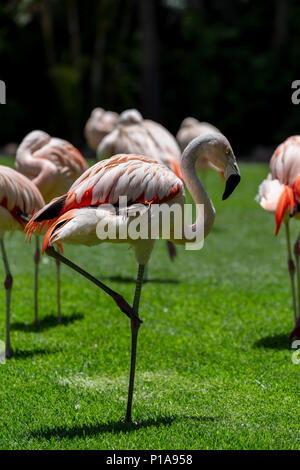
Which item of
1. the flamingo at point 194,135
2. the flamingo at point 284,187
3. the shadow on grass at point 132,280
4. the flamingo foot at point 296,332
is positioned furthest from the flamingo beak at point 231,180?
the flamingo at point 194,135

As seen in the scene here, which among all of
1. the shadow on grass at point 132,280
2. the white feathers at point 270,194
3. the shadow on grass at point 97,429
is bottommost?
the shadow on grass at point 132,280

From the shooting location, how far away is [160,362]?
4.87 meters

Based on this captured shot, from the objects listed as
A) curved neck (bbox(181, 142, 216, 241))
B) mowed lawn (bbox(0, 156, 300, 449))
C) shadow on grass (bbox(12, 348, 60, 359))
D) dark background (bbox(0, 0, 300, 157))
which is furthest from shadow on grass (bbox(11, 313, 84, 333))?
dark background (bbox(0, 0, 300, 157))

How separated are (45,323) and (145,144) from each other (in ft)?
6.86

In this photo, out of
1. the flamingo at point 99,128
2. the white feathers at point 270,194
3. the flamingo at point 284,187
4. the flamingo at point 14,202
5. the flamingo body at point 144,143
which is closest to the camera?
the flamingo at point 14,202

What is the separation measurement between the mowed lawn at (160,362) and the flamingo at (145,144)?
955mm

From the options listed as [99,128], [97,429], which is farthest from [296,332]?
[99,128]

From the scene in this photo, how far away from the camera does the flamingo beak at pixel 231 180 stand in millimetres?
3711

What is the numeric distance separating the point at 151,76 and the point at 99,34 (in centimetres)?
208

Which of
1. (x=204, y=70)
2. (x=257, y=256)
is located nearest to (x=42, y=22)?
(x=204, y=70)

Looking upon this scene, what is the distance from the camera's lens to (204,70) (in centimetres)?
2088

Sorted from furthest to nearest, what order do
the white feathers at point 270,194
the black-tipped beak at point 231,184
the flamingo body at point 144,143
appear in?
the flamingo body at point 144,143
the white feathers at point 270,194
the black-tipped beak at point 231,184

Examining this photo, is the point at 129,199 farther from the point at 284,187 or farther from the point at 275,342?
the point at 275,342

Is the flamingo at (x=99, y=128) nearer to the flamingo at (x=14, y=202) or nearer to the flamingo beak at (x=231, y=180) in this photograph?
Answer: the flamingo at (x=14, y=202)
